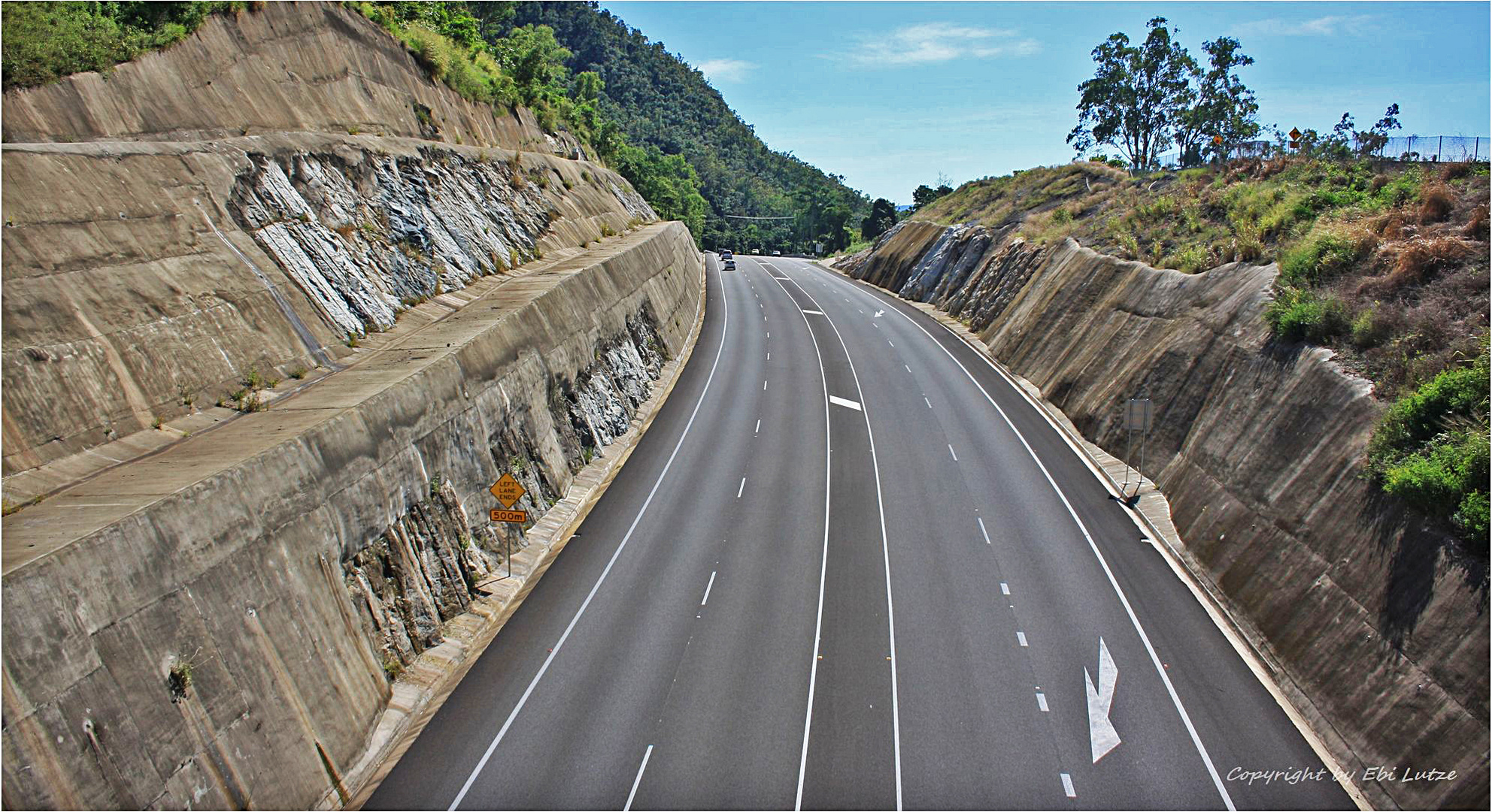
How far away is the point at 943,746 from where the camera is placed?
47.4 ft

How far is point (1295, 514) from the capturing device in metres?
18.0

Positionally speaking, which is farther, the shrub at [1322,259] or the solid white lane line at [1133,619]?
the shrub at [1322,259]

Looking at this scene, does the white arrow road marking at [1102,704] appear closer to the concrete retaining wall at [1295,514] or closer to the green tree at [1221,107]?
the concrete retaining wall at [1295,514]

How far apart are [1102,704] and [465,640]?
1201cm

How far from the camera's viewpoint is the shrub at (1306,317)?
2130 cm

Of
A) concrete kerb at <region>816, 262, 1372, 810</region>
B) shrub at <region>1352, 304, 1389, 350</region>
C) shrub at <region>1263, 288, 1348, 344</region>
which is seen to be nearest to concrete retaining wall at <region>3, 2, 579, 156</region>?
concrete kerb at <region>816, 262, 1372, 810</region>

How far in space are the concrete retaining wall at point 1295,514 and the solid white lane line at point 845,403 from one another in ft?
23.9

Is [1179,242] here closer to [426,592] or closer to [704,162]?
[426,592]

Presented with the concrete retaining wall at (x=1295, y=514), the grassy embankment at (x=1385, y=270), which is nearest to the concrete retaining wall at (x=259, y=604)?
the concrete retaining wall at (x=1295, y=514)

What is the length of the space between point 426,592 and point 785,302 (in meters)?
45.3

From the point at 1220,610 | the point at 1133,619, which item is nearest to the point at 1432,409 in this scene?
the point at 1220,610

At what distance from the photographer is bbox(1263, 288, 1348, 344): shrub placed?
21297 mm

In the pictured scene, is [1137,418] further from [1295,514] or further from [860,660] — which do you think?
[860,660]

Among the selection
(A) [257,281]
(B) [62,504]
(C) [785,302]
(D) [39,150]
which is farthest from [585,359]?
(C) [785,302]
